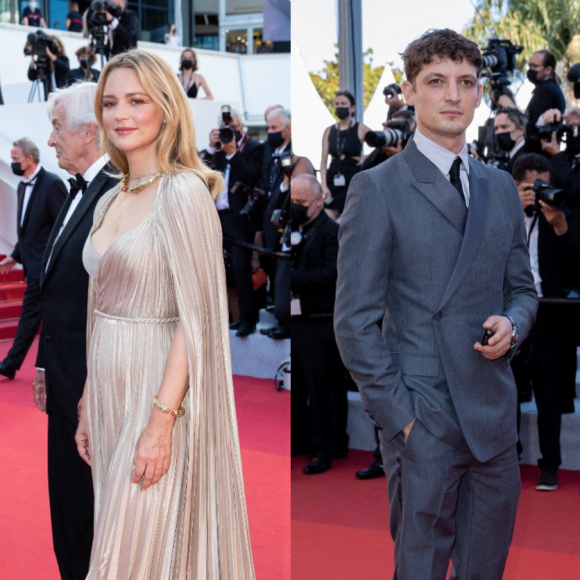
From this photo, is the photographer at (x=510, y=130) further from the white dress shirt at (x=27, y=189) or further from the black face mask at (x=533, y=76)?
the white dress shirt at (x=27, y=189)

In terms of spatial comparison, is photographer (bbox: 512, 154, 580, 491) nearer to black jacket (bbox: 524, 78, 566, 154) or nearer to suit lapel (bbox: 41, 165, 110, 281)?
black jacket (bbox: 524, 78, 566, 154)

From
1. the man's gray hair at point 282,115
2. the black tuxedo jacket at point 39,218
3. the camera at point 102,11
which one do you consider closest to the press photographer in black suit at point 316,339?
the man's gray hair at point 282,115

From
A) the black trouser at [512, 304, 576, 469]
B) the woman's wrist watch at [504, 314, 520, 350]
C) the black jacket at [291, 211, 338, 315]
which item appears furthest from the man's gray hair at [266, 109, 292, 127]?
the woman's wrist watch at [504, 314, 520, 350]

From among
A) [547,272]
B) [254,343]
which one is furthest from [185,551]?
[254,343]

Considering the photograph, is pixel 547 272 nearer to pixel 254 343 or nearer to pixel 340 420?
pixel 340 420

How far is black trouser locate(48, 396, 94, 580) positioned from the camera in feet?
8.68

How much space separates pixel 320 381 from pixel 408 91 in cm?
139

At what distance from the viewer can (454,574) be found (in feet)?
6.81

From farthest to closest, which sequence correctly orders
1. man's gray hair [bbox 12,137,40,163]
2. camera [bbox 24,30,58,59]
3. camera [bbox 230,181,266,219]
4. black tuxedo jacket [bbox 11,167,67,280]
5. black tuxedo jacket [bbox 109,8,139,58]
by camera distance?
camera [bbox 24,30,58,59], black tuxedo jacket [bbox 109,8,139,58], man's gray hair [bbox 12,137,40,163], camera [bbox 230,181,266,219], black tuxedo jacket [bbox 11,167,67,280]

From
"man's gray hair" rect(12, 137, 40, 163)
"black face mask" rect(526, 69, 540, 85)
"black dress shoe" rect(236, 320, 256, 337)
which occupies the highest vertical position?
"black face mask" rect(526, 69, 540, 85)

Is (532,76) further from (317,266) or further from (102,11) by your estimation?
(102,11)

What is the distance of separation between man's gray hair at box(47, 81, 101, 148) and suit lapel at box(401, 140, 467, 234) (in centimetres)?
112

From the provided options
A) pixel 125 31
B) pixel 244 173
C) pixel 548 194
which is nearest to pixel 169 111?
pixel 548 194

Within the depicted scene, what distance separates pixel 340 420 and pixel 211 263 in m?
1.66
